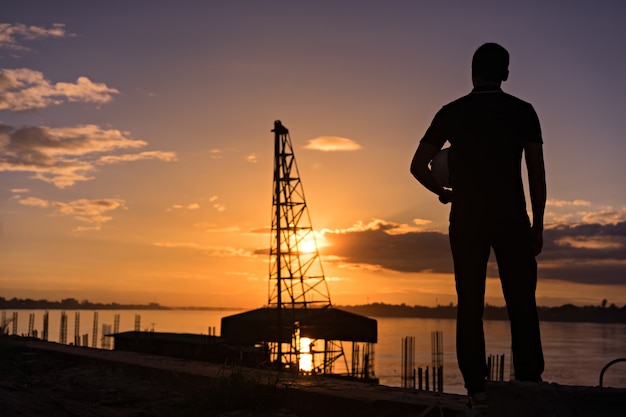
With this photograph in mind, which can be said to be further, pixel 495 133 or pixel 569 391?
pixel 495 133

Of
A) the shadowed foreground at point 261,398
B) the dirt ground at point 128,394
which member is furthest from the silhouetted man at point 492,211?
the dirt ground at point 128,394

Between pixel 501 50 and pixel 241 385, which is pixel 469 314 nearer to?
pixel 501 50

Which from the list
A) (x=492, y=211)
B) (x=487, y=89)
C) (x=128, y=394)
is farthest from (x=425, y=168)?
(x=128, y=394)

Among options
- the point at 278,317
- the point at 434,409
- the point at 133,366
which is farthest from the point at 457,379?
the point at 434,409

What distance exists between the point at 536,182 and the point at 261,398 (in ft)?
17.8

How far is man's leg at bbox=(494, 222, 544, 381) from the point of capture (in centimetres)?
485

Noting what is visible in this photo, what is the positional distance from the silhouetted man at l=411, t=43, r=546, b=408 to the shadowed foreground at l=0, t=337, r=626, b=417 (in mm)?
390

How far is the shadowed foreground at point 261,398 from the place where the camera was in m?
4.48

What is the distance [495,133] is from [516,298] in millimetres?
A: 1163

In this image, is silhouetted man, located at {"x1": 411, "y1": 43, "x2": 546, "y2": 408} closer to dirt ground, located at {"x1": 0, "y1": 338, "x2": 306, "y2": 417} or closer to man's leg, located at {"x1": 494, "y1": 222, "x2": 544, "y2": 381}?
man's leg, located at {"x1": 494, "y1": 222, "x2": 544, "y2": 381}

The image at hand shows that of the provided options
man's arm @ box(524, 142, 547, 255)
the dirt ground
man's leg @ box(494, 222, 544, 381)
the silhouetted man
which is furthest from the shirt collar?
the dirt ground

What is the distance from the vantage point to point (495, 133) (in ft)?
16.5

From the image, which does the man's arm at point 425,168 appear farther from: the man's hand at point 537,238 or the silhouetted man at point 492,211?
the man's hand at point 537,238

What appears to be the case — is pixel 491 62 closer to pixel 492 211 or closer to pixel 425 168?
pixel 425 168
